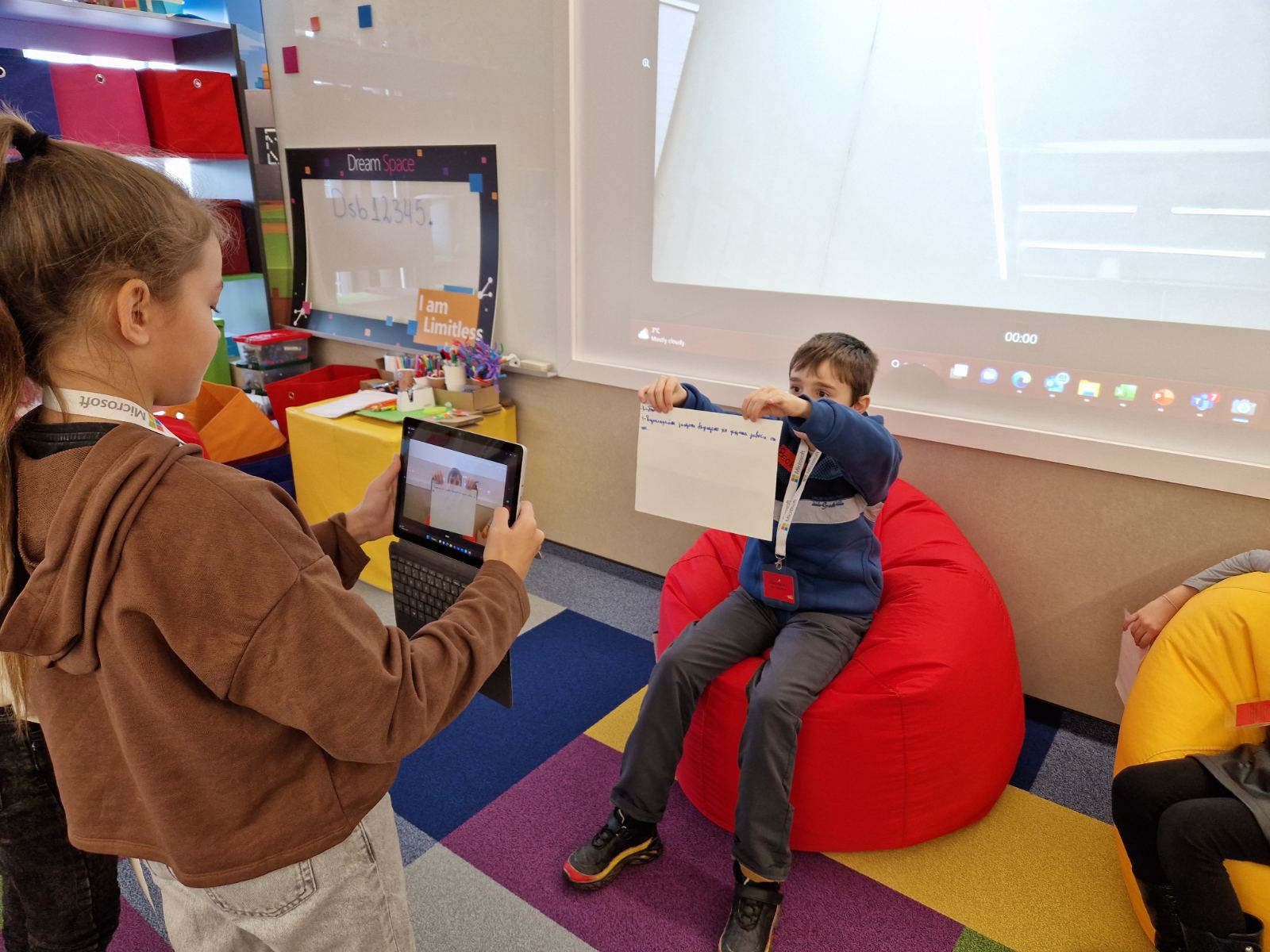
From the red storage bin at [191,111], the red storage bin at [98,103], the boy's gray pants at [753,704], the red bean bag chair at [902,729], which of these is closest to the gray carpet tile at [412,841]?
the boy's gray pants at [753,704]

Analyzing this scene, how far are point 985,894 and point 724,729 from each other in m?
0.63

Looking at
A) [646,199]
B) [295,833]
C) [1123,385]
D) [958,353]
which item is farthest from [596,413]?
[295,833]

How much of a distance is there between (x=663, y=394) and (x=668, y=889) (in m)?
1.06

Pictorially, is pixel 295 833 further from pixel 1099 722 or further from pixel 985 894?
pixel 1099 722

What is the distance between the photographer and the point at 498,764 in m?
2.09

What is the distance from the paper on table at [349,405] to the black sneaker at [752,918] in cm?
222

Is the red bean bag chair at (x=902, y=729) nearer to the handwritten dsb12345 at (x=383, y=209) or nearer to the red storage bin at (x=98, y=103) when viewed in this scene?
the handwritten dsb12345 at (x=383, y=209)

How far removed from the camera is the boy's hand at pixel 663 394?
173cm

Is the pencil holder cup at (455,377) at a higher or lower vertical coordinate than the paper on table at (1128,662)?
higher

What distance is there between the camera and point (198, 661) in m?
0.72

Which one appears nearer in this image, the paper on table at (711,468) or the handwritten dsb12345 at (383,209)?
the paper on table at (711,468)

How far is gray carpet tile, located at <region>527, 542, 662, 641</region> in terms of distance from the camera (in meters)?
2.84

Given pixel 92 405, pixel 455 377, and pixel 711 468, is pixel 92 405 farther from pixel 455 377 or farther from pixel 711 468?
pixel 455 377

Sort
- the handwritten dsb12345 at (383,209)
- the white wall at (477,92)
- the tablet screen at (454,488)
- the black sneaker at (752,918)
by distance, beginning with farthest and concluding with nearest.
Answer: the handwritten dsb12345 at (383,209)
the white wall at (477,92)
the black sneaker at (752,918)
the tablet screen at (454,488)
